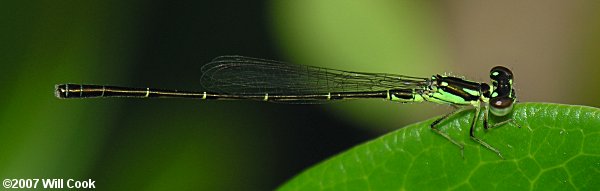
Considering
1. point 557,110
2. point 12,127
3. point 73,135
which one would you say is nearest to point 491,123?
point 557,110

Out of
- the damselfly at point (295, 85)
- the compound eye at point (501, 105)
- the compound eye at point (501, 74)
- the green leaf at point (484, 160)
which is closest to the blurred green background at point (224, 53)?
the damselfly at point (295, 85)

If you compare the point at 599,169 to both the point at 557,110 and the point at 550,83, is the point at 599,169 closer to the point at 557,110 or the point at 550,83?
the point at 557,110

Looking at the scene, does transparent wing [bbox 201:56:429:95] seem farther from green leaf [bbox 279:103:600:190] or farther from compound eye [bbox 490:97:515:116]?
green leaf [bbox 279:103:600:190]

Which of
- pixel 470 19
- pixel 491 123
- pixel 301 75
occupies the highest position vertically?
pixel 470 19

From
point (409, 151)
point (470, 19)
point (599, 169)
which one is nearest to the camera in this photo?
point (599, 169)

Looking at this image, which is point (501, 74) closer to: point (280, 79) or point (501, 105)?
point (501, 105)

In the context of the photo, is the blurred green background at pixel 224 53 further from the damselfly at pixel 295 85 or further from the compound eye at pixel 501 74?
the compound eye at pixel 501 74

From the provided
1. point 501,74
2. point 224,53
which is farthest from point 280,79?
point 501,74
